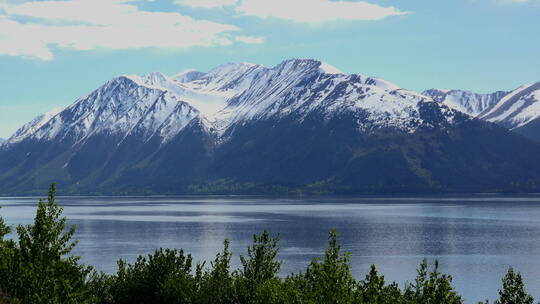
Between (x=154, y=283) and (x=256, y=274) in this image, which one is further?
(x=154, y=283)

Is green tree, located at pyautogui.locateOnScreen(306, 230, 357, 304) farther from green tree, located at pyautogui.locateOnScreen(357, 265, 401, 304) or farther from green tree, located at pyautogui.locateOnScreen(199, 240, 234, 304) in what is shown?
green tree, located at pyautogui.locateOnScreen(199, 240, 234, 304)

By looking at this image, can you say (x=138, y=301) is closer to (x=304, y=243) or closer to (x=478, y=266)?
(x=478, y=266)

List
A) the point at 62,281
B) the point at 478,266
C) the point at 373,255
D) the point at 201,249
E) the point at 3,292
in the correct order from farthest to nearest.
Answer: the point at 201,249 < the point at 373,255 < the point at 478,266 < the point at 3,292 < the point at 62,281

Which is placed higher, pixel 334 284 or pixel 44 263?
pixel 334 284

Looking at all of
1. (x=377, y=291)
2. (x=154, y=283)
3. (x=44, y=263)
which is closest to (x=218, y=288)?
(x=154, y=283)

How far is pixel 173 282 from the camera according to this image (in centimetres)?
5709

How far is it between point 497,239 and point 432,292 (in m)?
164

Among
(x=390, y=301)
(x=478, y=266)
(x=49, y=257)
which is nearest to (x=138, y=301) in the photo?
(x=49, y=257)

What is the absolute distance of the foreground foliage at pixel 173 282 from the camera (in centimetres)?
3609

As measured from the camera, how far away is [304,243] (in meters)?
187

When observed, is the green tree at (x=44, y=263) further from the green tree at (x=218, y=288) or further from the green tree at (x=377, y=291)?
the green tree at (x=377, y=291)

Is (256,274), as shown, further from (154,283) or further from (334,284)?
(334,284)

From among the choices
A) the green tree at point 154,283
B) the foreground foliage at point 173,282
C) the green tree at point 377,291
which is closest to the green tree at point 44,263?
the foreground foliage at point 173,282

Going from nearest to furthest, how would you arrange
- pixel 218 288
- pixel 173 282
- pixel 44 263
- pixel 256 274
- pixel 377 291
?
pixel 377 291 → pixel 44 263 → pixel 218 288 → pixel 173 282 → pixel 256 274
